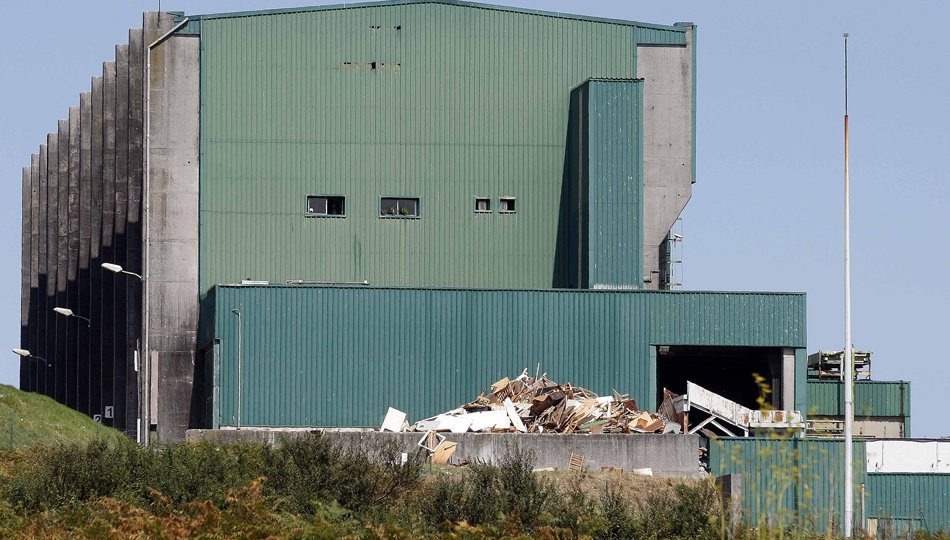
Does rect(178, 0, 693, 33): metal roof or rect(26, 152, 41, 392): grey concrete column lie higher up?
rect(178, 0, 693, 33): metal roof

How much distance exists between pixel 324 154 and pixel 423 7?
7179 mm

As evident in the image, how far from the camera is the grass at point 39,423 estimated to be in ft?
166

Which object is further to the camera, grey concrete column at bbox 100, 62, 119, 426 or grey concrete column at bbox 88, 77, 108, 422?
grey concrete column at bbox 88, 77, 108, 422

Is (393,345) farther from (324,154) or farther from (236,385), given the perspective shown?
(324,154)

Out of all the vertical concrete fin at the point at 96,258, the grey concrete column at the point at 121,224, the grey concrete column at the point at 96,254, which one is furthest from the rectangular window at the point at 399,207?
the grey concrete column at the point at 96,254

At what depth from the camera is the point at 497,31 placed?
60.8 metres

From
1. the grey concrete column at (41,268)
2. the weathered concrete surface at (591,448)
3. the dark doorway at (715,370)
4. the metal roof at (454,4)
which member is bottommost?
the weathered concrete surface at (591,448)

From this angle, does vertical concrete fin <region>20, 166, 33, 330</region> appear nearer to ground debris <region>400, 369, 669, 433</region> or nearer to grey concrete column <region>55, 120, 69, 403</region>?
grey concrete column <region>55, 120, 69, 403</region>

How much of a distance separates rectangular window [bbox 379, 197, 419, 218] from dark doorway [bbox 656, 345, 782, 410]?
1130cm

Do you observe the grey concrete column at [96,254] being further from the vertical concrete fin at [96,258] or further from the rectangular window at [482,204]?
the rectangular window at [482,204]

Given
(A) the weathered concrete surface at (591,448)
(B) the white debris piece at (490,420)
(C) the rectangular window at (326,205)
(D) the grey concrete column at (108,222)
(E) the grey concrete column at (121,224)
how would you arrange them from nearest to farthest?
(A) the weathered concrete surface at (591,448) < (B) the white debris piece at (490,420) < (C) the rectangular window at (326,205) < (E) the grey concrete column at (121,224) < (D) the grey concrete column at (108,222)

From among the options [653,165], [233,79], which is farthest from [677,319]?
[233,79]

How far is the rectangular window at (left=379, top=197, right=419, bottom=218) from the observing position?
60094 mm

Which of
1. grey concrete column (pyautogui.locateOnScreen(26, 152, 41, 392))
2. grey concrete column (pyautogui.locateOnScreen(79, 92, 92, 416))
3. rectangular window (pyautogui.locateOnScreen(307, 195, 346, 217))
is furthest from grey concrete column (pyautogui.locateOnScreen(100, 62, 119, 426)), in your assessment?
grey concrete column (pyautogui.locateOnScreen(26, 152, 41, 392))
